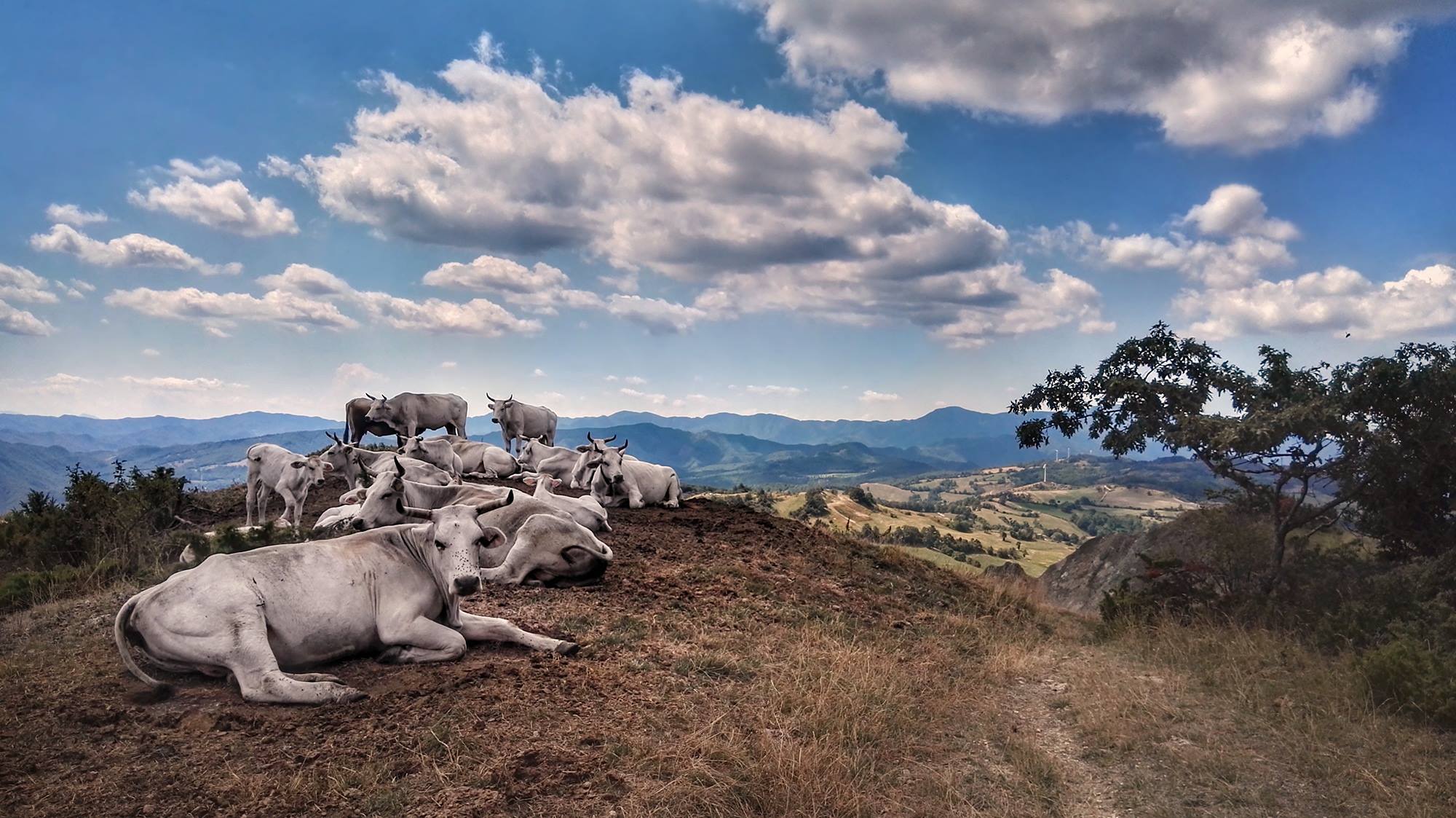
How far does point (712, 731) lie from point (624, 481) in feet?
39.0

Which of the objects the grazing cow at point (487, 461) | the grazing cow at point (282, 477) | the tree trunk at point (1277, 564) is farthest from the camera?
the grazing cow at point (487, 461)

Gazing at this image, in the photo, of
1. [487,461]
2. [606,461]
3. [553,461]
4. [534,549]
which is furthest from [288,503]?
[534,549]

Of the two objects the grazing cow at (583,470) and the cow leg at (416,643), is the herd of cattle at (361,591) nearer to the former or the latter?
the cow leg at (416,643)

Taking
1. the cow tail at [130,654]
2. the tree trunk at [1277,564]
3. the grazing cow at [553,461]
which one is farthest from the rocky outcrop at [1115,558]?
the cow tail at [130,654]

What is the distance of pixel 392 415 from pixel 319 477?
35.9 ft

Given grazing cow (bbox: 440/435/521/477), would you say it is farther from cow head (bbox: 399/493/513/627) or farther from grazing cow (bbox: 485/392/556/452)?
cow head (bbox: 399/493/513/627)

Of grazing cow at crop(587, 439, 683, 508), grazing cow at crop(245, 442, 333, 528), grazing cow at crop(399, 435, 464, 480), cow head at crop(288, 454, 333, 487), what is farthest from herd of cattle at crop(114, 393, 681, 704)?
grazing cow at crop(399, 435, 464, 480)

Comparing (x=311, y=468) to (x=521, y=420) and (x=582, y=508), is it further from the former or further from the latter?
(x=521, y=420)

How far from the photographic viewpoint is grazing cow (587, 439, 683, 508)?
17141 mm

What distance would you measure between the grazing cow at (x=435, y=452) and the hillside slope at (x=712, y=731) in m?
8.94

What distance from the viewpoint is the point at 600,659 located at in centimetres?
734

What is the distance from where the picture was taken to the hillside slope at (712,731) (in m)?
4.82

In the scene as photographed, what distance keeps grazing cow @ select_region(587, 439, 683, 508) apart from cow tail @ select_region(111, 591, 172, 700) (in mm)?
10425

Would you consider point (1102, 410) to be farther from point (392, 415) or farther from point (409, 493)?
point (392, 415)
